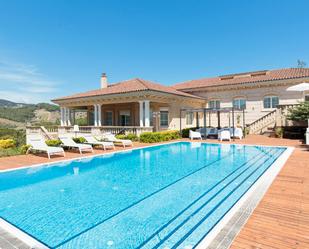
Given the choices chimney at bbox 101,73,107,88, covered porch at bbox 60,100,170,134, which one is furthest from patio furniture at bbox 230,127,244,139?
chimney at bbox 101,73,107,88

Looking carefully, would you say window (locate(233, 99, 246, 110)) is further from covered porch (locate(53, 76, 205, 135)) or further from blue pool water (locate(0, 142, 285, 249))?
blue pool water (locate(0, 142, 285, 249))

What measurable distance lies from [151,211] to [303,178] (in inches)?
190

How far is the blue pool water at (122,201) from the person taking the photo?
3.71m

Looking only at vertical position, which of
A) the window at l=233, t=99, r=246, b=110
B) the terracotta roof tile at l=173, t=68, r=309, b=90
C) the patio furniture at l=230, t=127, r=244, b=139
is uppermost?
the terracotta roof tile at l=173, t=68, r=309, b=90

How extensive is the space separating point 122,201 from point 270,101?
2215cm

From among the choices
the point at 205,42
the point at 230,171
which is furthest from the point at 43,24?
the point at 230,171

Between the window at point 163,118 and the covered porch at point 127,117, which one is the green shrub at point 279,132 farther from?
the window at point 163,118

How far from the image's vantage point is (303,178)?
6.30m

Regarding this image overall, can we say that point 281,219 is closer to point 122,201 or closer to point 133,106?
point 122,201

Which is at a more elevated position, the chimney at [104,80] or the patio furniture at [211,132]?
the chimney at [104,80]

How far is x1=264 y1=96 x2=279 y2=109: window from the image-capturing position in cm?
2223

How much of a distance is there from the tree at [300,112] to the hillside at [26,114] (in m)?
54.7

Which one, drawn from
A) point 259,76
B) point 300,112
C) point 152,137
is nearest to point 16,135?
point 152,137

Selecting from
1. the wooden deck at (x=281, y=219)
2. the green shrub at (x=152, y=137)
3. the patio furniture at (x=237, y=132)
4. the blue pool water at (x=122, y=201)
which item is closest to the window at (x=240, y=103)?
the patio furniture at (x=237, y=132)
